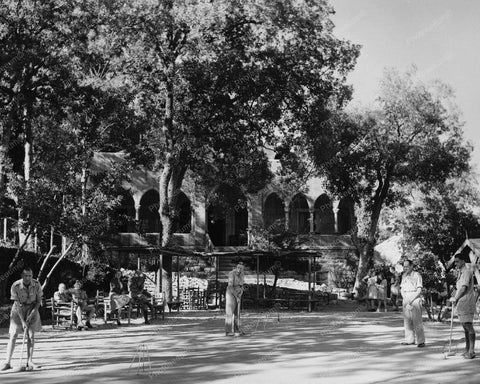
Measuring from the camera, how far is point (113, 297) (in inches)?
739

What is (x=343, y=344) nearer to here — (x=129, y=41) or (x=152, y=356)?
(x=152, y=356)

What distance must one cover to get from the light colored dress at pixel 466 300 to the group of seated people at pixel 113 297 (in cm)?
960

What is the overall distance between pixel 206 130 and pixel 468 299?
1725 cm

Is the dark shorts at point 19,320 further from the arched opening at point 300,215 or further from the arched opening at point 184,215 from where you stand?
the arched opening at point 300,215

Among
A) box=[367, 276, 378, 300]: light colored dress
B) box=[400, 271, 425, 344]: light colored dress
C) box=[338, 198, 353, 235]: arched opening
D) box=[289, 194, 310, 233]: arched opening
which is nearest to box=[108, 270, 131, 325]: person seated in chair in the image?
box=[400, 271, 425, 344]: light colored dress

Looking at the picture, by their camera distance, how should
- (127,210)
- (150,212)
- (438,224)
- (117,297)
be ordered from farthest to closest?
(150,212), (127,210), (438,224), (117,297)

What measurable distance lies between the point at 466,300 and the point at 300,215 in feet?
108

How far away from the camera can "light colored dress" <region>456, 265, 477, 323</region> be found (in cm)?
1078

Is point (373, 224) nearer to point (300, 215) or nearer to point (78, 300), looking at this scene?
point (300, 215)

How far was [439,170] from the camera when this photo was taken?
3234 centimetres

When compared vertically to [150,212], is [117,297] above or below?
below

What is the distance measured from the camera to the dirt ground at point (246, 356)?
9039mm

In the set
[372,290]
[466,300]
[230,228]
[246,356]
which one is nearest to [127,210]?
[230,228]

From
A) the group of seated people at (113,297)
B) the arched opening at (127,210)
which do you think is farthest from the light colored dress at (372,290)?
the arched opening at (127,210)
